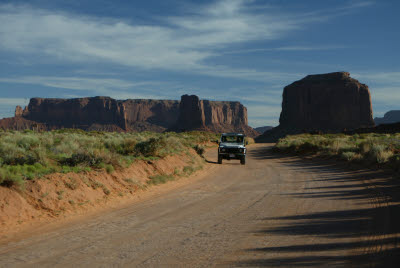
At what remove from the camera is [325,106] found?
449ft

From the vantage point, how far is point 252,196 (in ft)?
33.8

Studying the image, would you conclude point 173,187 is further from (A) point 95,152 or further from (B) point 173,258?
(B) point 173,258

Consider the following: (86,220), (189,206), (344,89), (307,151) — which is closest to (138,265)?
(86,220)

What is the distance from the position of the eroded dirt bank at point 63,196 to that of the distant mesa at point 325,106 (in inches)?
4424

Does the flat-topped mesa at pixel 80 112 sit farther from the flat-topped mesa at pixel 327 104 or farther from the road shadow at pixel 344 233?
the road shadow at pixel 344 233

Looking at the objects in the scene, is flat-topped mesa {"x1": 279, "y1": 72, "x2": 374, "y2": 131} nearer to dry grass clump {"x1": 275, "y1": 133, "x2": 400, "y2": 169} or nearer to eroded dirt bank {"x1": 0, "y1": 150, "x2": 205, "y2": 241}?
dry grass clump {"x1": 275, "y1": 133, "x2": 400, "y2": 169}

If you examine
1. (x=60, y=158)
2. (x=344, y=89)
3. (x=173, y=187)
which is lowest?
(x=173, y=187)

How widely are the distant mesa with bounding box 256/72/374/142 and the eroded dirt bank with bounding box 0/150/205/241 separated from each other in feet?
369

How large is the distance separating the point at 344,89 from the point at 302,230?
462ft

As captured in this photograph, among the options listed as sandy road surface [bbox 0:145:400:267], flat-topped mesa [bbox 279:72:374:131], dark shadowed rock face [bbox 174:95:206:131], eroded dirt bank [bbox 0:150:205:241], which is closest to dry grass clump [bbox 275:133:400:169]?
sandy road surface [bbox 0:145:400:267]

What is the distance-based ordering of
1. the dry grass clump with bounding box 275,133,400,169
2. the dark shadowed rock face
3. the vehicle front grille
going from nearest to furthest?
1. the dry grass clump with bounding box 275,133,400,169
2. the vehicle front grille
3. the dark shadowed rock face

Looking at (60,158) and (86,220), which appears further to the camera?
(60,158)

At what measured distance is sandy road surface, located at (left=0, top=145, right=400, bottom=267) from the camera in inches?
193

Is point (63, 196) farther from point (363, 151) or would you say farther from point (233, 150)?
point (363, 151)
